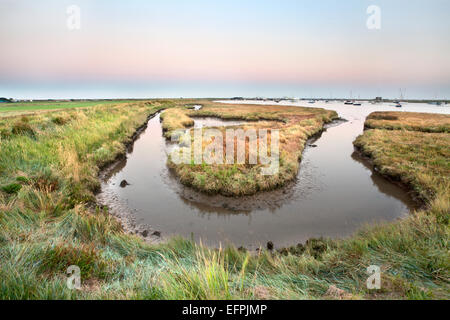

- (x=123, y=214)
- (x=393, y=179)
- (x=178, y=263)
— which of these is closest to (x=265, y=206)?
(x=178, y=263)

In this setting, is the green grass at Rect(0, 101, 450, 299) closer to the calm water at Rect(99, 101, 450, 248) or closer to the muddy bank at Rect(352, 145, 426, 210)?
the calm water at Rect(99, 101, 450, 248)

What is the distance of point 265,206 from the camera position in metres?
9.18

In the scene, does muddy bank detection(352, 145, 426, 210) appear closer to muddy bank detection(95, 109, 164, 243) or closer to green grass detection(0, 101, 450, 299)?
green grass detection(0, 101, 450, 299)

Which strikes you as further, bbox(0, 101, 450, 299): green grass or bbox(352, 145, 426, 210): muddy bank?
bbox(352, 145, 426, 210): muddy bank

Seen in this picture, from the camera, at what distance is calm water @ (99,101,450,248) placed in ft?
24.6

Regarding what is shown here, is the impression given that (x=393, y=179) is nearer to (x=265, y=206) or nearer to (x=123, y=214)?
(x=265, y=206)

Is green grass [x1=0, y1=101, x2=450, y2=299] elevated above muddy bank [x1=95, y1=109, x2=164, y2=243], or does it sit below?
above

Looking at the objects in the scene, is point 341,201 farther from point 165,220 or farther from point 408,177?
point 165,220

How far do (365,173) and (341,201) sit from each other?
18.9 ft

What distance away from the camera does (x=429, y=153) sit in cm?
1470

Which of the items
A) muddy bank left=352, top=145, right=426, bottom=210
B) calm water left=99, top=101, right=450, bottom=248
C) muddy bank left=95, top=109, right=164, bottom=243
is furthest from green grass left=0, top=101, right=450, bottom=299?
muddy bank left=352, top=145, right=426, bottom=210

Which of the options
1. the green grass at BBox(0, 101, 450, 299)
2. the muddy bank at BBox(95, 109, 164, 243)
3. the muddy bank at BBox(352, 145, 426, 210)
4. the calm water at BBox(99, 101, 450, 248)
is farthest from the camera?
the muddy bank at BBox(352, 145, 426, 210)

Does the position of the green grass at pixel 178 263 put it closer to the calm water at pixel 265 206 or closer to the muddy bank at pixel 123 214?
the muddy bank at pixel 123 214

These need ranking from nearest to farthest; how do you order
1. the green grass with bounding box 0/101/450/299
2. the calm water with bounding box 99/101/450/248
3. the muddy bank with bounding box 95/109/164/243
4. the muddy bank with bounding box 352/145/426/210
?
the green grass with bounding box 0/101/450/299
the muddy bank with bounding box 95/109/164/243
the calm water with bounding box 99/101/450/248
the muddy bank with bounding box 352/145/426/210
